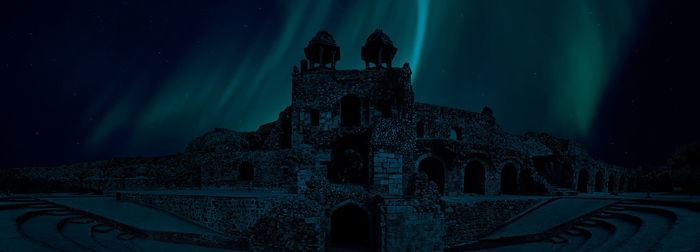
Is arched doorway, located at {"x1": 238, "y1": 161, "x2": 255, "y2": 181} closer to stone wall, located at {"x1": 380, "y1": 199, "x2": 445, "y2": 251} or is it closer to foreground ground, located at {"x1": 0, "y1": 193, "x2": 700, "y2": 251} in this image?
foreground ground, located at {"x1": 0, "y1": 193, "x2": 700, "y2": 251}

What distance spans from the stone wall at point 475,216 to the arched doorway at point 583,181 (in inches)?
497

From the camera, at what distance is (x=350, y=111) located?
22.0m

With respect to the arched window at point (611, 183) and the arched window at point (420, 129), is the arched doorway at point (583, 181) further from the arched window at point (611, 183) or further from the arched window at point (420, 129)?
the arched window at point (420, 129)

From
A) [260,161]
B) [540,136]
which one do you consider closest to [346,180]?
[260,161]

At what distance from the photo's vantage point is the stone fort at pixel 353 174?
9.55m

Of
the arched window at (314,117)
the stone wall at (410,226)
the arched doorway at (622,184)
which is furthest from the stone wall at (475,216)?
the arched doorway at (622,184)

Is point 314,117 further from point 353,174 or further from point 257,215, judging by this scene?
point 257,215

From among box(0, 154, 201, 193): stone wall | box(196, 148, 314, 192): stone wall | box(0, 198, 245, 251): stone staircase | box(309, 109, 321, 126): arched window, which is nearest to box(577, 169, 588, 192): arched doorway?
box(309, 109, 321, 126): arched window

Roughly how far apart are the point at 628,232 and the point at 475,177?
1027cm

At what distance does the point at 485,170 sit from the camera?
17.2m

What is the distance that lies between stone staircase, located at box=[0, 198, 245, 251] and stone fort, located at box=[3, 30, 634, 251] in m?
2.29

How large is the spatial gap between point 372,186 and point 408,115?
9366 millimetres

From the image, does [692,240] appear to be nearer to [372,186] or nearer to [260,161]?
[372,186]

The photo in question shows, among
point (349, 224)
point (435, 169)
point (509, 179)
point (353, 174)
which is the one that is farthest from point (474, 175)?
point (349, 224)
